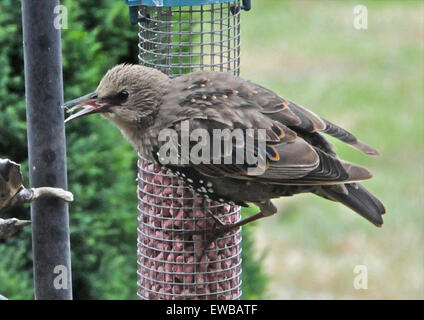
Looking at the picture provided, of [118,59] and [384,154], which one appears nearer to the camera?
[118,59]

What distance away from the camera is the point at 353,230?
9891 mm

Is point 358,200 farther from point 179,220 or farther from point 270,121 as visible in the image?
point 179,220

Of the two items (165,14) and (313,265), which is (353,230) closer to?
(313,265)

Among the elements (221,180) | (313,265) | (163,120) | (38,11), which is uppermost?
(38,11)

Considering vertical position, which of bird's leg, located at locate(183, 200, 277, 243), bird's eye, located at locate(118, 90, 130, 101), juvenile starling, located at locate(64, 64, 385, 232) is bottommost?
bird's leg, located at locate(183, 200, 277, 243)

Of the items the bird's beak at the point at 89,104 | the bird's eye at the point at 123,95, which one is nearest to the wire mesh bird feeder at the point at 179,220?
the bird's eye at the point at 123,95

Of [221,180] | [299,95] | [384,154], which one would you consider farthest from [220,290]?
[299,95]

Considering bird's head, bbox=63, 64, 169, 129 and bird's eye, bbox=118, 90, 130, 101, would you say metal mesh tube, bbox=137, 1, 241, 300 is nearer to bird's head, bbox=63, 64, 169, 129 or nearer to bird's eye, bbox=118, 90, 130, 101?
bird's head, bbox=63, 64, 169, 129

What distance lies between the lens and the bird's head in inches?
177

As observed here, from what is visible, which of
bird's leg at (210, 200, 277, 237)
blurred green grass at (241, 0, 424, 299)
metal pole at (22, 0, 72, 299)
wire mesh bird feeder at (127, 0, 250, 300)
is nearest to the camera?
metal pole at (22, 0, 72, 299)

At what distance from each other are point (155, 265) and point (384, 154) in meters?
6.30

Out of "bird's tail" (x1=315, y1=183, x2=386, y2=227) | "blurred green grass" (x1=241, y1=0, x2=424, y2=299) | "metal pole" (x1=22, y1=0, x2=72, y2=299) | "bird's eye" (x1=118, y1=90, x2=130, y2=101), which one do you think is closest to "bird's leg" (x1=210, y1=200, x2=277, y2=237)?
"bird's tail" (x1=315, y1=183, x2=386, y2=227)

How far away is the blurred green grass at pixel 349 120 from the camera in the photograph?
368 inches

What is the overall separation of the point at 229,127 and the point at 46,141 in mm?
1017
